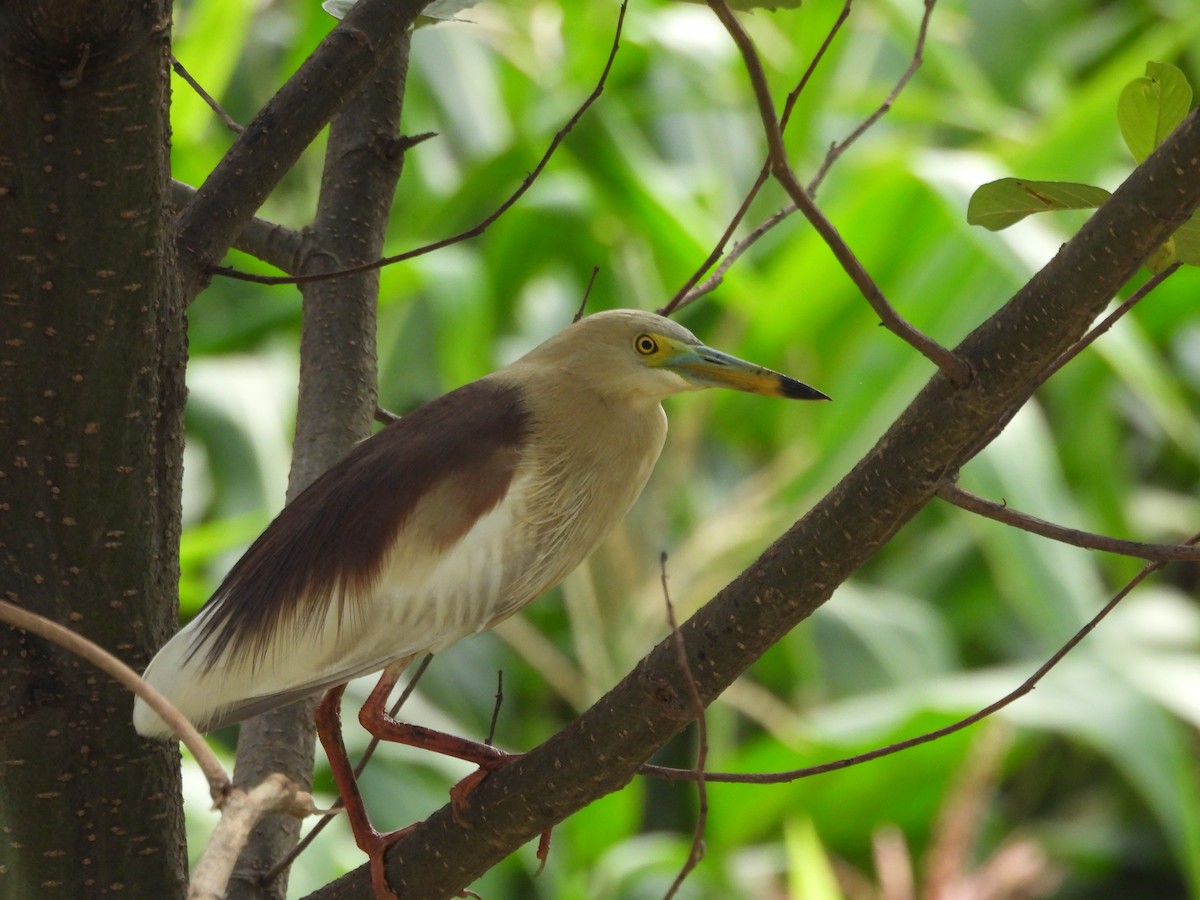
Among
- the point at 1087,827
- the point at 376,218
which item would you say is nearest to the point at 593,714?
the point at 376,218

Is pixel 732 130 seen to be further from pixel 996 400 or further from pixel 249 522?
pixel 996 400

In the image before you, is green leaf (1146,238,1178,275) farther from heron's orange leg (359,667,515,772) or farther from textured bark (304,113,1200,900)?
heron's orange leg (359,667,515,772)

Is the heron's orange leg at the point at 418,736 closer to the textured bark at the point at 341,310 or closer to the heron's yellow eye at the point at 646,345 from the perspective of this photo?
the textured bark at the point at 341,310

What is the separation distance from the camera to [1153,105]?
0.82m

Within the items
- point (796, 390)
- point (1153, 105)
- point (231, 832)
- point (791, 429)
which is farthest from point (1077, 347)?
point (791, 429)

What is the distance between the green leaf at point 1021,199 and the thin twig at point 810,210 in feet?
0.56

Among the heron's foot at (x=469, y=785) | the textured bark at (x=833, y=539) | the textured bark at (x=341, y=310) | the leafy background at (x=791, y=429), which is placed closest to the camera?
the textured bark at (x=833, y=539)

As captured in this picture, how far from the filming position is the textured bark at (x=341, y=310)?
3.93ft

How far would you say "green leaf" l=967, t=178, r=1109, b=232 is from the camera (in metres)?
0.82

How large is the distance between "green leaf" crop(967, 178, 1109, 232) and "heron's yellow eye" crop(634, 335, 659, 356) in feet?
1.50

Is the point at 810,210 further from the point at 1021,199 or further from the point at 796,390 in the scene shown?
the point at 796,390

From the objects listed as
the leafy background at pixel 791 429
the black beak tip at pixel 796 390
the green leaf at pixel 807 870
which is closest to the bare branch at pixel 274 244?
the black beak tip at pixel 796 390

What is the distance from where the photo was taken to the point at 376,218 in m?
1.29

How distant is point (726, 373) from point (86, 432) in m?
0.58
